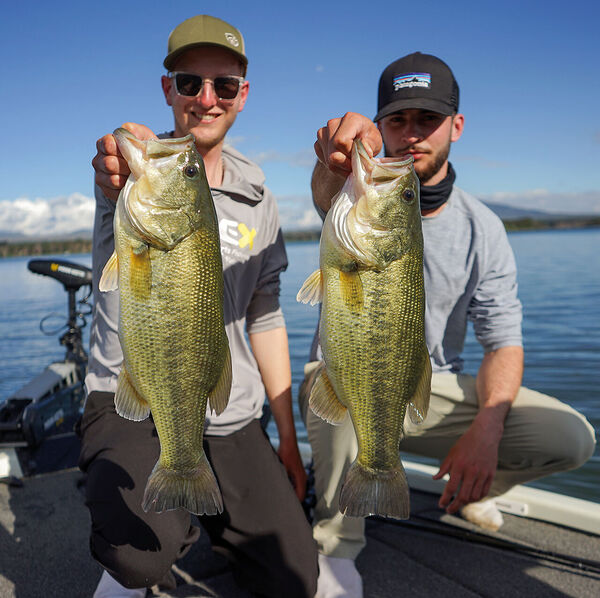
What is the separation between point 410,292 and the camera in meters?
2.29

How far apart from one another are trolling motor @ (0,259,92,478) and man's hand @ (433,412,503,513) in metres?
3.28

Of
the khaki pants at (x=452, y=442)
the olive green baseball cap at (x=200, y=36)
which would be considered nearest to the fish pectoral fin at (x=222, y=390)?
the khaki pants at (x=452, y=442)

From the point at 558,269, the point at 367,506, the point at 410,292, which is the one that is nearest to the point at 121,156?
the point at 410,292

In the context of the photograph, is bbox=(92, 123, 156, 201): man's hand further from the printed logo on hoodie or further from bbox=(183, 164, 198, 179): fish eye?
the printed logo on hoodie

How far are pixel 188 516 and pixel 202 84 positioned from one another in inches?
103

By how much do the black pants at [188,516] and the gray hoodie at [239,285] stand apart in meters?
0.17

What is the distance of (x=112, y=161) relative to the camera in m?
2.21

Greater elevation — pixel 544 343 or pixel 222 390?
pixel 222 390

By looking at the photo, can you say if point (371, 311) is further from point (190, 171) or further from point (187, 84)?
point (187, 84)

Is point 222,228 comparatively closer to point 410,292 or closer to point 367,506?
point 410,292

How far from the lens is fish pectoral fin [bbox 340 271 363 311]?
2227 mm

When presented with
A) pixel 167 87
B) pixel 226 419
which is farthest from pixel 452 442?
pixel 167 87

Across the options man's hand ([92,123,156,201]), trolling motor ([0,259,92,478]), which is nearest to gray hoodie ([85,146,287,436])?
man's hand ([92,123,156,201])

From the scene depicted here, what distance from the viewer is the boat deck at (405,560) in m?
3.33
